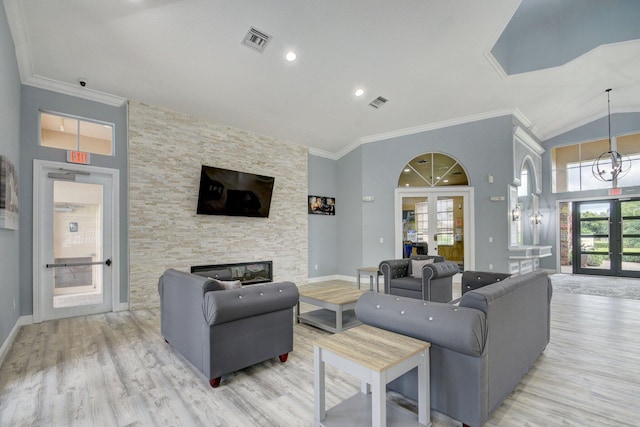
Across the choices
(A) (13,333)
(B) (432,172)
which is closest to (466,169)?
(B) (432,172)

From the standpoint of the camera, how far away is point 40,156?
13.8 feet

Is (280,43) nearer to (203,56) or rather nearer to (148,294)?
(203,56)

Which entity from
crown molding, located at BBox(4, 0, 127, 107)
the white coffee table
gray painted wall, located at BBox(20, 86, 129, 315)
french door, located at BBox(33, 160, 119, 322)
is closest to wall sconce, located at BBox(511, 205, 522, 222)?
the white coffee table

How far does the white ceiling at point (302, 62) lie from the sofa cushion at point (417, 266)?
3.19 meters

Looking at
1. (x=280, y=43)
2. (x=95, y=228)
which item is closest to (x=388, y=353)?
(x=280, y=43)

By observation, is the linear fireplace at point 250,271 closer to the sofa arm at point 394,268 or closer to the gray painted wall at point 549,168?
the sofa arm at point 394,268

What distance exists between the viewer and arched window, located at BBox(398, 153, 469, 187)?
22.4ft

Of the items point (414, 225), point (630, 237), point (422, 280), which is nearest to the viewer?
point (422, 280)

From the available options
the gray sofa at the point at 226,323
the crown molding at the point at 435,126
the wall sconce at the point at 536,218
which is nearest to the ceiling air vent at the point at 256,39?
the gray sofa at the point at 226,323

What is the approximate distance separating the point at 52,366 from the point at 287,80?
4.71 meters

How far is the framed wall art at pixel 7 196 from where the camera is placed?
2752mm

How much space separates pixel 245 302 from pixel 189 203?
11.7 ft

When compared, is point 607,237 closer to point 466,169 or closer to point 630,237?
point 630,237

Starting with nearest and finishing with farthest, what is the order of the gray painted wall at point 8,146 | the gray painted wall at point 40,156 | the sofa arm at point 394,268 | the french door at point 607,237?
the gray painted wall at point 8,146 < the gray painted wall at point 40,156 < the sofa arm at point 394,268 < the french door at point 607,237
